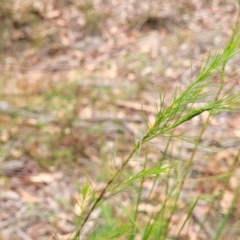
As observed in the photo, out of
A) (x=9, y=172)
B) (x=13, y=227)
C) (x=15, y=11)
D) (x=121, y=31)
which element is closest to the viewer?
(x=13, y=227)

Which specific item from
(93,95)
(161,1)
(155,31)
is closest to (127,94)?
(93,95)

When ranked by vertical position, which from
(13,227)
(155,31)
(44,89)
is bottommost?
(13,227)

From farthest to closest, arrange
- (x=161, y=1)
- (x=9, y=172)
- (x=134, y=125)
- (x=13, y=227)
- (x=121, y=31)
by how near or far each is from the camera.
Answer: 1. (x=161, y=1)
2. (x=121, y=31)
3. (x=134, y=125)
4. (x=9, y=172)
5. (x=13, y=227)

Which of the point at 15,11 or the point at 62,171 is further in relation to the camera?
the point at 15,11

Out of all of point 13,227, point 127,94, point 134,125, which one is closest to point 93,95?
point 127,94

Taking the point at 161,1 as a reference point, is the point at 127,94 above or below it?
below

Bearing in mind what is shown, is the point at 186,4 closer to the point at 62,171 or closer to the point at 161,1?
the point at 161,1
